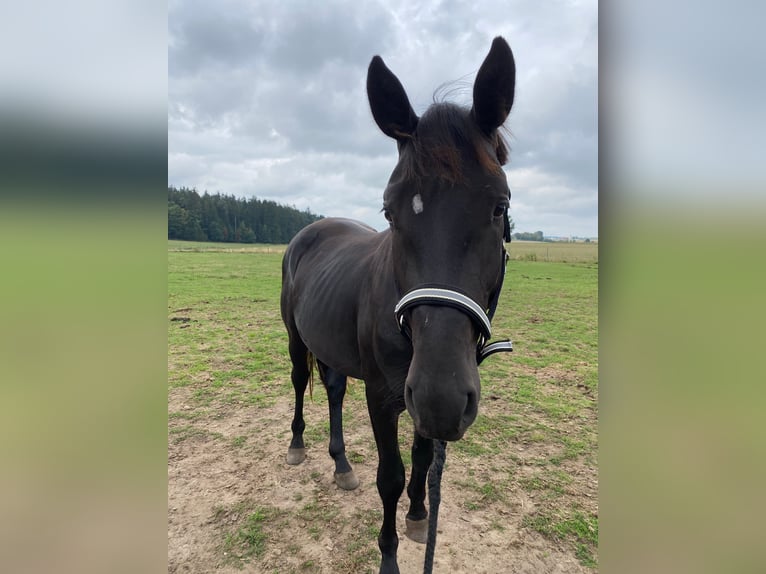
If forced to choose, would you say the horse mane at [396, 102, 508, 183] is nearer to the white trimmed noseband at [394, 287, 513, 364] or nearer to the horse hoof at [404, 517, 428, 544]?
the white trimmed noseband at [394, 287, 513, 364]

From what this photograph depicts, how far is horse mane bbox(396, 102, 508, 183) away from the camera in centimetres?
141

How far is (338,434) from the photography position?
132 inches

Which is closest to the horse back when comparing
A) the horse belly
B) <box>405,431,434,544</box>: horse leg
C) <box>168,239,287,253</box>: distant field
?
the horse belly

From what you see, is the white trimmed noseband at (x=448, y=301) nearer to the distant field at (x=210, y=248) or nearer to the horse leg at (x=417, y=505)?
the horse leg at (x=417, y=505)

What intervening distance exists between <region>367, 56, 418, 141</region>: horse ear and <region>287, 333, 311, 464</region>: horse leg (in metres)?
2.56

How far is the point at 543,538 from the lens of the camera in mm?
2525

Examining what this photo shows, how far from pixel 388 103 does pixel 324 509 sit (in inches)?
116

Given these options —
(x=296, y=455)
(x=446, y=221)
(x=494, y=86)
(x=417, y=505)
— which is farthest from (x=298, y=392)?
(x=494, y=86)

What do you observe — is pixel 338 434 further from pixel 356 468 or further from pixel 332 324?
pixel 332 324

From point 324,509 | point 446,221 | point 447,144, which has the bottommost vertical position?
point 324,509

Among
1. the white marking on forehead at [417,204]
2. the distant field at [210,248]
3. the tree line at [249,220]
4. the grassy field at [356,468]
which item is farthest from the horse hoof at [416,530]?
the tree line at [249,220]

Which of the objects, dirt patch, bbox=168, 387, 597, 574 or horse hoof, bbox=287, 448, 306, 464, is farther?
horse hoof, bbox=287, 448, 306, 464

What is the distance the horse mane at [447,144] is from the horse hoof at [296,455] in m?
3.09
